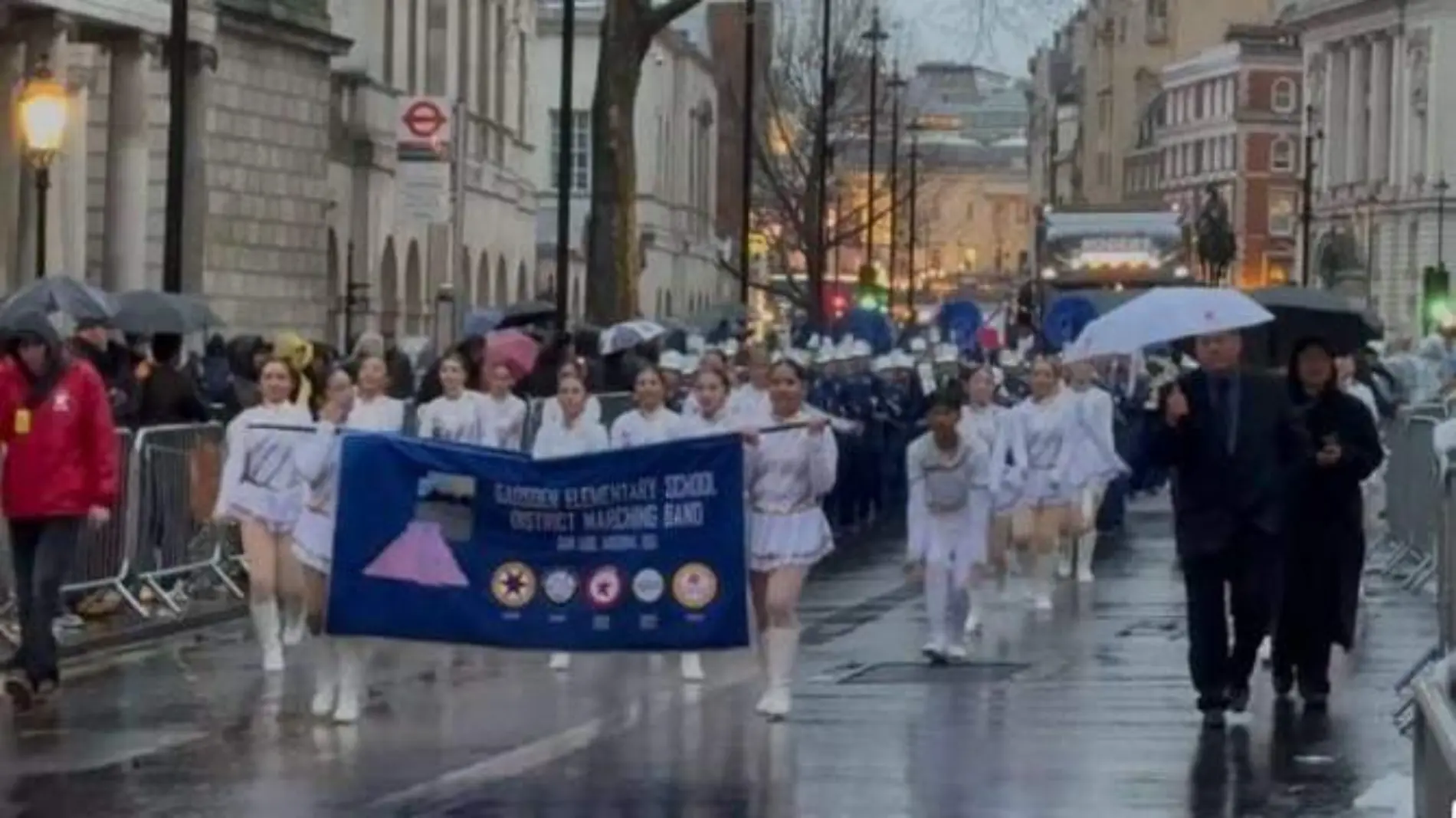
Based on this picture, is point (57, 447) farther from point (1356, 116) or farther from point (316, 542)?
point (1356, 116)

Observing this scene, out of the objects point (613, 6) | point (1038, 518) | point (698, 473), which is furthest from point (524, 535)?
point (613, 6)

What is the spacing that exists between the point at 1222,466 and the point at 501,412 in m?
6.48

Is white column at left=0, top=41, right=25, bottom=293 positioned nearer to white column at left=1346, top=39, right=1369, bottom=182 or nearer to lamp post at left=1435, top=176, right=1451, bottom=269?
lamp post at left=1435, top=176, right=1451, bottom=269

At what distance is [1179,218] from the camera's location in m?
74.9

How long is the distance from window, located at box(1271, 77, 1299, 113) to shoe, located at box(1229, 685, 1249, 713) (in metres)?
155

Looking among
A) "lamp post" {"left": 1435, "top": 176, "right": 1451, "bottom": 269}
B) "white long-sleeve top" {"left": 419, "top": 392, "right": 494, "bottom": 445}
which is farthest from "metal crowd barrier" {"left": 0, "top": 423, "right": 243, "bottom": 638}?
"lamp post" {"left": 1435, "top": 176, "right": 1451, "bottom": 269}

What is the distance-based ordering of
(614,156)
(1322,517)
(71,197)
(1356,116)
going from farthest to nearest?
(1356,116), (71,197), (614,156), (1322,517)

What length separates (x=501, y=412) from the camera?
78.7ft

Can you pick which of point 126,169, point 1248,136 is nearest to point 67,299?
point 126,169

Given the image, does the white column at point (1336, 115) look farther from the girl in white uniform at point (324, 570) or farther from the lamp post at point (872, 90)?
the girl in white uniform at point (324, 570)

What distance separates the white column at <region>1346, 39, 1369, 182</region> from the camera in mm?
154500

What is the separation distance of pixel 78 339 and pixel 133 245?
23.8 metres

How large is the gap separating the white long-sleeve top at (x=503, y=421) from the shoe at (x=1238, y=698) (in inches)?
232

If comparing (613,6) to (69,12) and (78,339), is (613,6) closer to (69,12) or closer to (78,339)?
(69,12)
